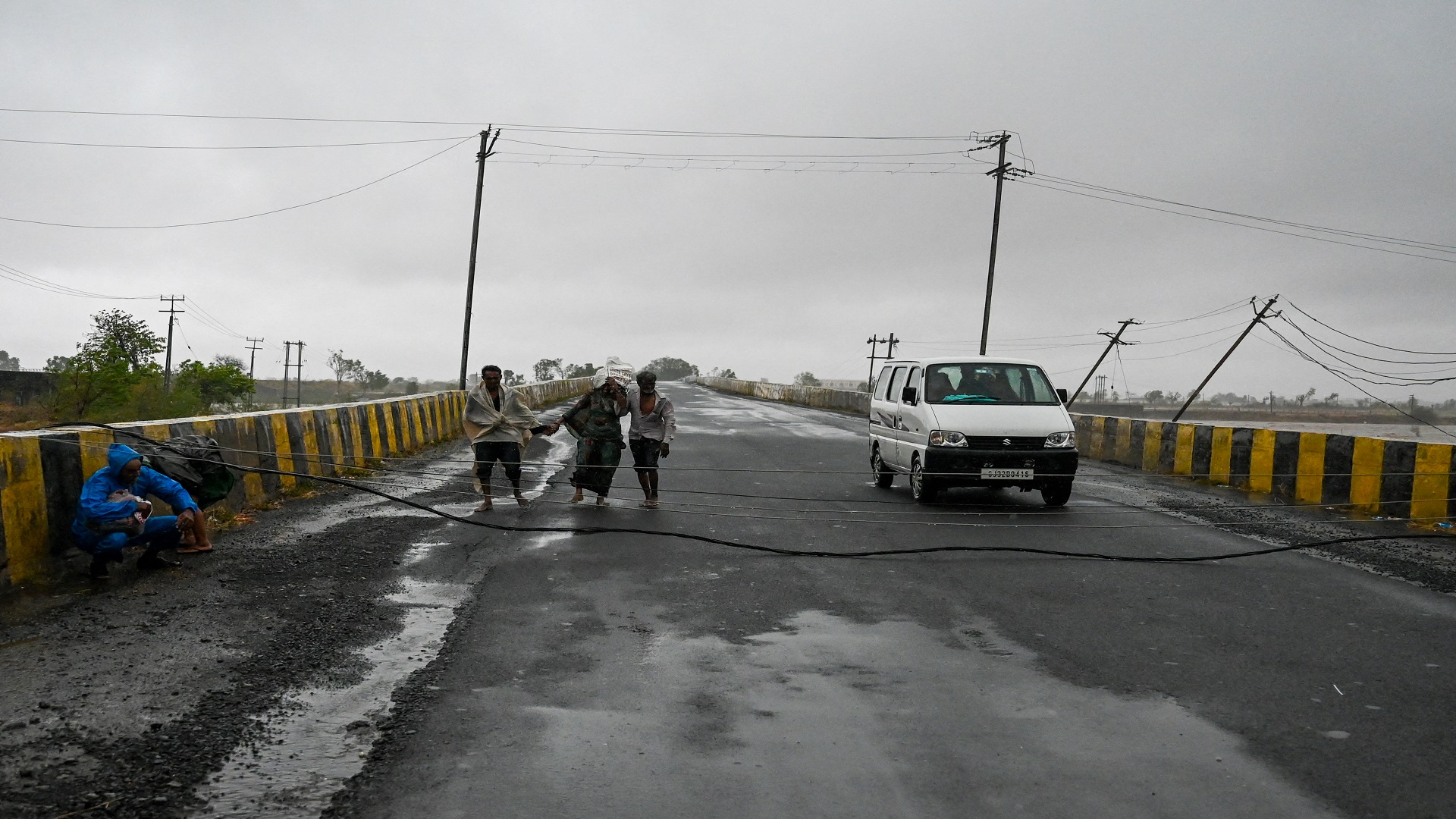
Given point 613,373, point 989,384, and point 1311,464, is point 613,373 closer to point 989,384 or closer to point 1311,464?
point 989,384

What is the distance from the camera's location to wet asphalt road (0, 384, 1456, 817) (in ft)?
11.9

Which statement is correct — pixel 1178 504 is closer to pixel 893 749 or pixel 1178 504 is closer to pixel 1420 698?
pixel 1420 698

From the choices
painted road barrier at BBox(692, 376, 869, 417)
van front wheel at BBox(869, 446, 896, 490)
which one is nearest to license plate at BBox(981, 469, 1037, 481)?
van front wheel at BBox(869, 446, 896, 490)

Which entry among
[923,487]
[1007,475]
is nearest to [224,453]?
[923,487]

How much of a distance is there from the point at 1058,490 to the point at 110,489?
30.8ft

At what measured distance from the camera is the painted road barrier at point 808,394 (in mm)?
41812

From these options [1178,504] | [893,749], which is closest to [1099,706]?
[893,749]

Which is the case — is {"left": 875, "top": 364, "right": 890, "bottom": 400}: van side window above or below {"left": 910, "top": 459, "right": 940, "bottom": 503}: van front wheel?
above

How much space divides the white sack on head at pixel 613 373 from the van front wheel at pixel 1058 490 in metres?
4.97

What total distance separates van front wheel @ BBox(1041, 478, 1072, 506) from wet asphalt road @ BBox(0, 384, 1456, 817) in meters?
2.66

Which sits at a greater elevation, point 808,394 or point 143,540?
point 808,394

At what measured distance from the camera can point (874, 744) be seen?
4102 millimetres

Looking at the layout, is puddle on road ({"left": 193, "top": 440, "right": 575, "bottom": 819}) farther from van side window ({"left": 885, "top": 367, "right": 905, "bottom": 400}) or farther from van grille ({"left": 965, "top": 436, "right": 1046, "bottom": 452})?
van side window ({"left": 885, "top": 367, "right": 905, "bottom": 400})

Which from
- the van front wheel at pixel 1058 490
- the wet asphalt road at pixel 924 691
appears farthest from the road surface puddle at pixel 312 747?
the van front wheel at pixel 1058 490
